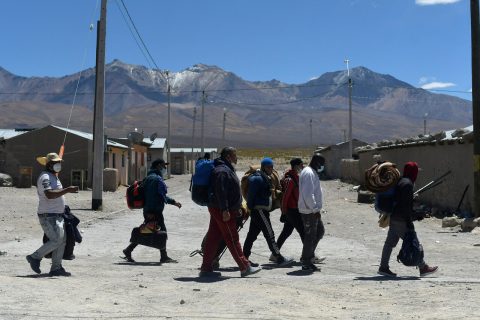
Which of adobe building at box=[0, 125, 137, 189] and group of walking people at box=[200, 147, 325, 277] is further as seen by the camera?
adobe building at box=[0, 125, 137, 189]

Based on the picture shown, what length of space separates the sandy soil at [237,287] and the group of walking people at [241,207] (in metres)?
0.26

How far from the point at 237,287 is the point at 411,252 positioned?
2.40 metres

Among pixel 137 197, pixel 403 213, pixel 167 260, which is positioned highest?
pixel 137 197

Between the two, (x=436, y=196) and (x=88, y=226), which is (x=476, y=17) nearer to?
(x=436, y=196)

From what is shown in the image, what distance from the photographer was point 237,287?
27.5 ft

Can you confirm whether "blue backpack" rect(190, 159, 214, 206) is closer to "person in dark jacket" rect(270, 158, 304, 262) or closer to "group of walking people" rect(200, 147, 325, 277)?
"group of walking people" rect(200, 147, 325, 277)

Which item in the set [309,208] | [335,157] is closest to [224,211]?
[309,208]

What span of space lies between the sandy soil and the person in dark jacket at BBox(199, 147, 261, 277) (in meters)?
0.28

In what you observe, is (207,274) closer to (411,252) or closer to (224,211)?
(224,211)

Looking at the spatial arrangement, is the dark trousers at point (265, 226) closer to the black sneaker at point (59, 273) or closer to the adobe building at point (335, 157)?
the black sneaker at point (59, 273)

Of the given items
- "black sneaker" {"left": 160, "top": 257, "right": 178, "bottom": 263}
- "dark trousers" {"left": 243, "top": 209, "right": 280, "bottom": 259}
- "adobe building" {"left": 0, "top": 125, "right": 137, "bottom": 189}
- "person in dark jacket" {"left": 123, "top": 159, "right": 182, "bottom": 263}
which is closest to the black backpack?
"dark trousers" {"left": 243, "top": 209, "right": 280, "bottom": 259}

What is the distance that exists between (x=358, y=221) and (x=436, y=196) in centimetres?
378

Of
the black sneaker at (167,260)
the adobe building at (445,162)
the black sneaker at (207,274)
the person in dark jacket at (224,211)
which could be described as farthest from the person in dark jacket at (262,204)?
the adobe building at (445,162)

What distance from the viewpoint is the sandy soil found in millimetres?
6988
